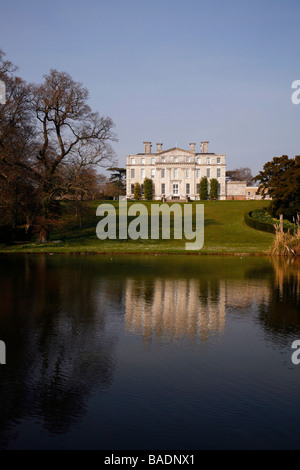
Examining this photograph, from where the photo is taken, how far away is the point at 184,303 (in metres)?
13.5

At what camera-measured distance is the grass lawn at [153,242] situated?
36000 millimetres

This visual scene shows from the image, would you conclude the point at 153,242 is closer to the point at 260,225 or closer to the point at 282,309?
the point at 260,225

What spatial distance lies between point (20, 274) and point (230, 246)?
856 inches

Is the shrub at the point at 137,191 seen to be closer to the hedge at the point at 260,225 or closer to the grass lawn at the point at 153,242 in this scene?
the grass lawn at the point at 153,242

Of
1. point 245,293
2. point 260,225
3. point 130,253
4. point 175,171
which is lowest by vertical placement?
point 130,253

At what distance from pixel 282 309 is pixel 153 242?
28180 millimetres

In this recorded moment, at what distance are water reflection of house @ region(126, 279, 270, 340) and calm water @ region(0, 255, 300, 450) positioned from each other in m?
0.04

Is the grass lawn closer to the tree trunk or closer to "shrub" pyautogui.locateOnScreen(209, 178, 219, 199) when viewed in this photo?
the tree trunk

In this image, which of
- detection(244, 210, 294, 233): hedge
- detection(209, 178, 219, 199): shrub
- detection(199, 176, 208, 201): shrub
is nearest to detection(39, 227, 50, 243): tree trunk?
detection(244, 210, 294, 233): hedge

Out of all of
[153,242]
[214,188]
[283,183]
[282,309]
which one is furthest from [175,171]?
[282,309]

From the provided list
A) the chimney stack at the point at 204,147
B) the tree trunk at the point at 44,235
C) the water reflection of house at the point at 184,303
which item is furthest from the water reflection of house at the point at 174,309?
the chimney stack at the point at 204,147

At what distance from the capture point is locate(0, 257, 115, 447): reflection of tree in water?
6172mm

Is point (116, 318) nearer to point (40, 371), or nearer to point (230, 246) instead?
point (40, 371)

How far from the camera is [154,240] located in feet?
138
